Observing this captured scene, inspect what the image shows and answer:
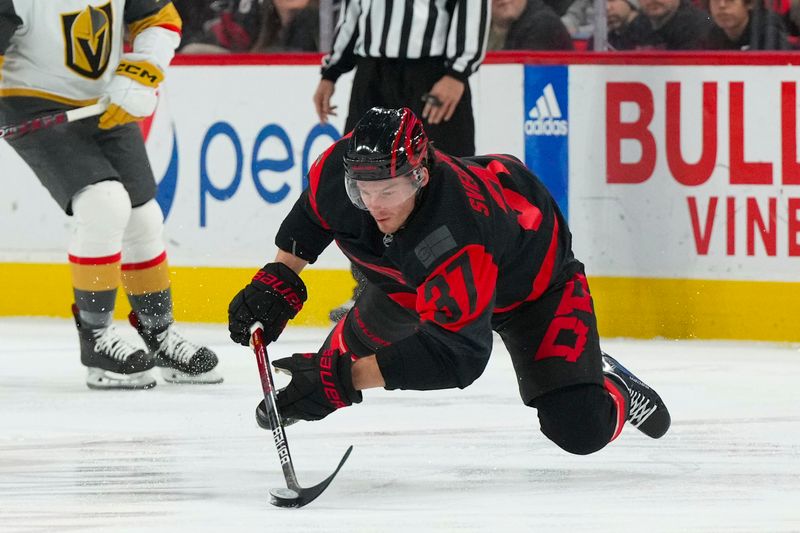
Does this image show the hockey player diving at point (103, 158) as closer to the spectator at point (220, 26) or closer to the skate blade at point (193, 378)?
the skate blade at point (193, 378)

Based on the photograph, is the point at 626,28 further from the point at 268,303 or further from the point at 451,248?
the point at 451,248

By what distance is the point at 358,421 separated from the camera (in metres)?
3.81

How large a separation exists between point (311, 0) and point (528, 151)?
95cm

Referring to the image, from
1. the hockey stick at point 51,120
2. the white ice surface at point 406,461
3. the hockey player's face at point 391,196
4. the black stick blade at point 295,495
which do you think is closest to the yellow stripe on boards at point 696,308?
the white ice surface at point 406,461

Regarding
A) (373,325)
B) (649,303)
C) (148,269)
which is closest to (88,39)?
(148,269)

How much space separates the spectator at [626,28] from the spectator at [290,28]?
1015mm

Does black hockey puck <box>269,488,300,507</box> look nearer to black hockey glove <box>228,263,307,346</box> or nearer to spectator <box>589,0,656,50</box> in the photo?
black hockey glove <box>228,263,307,346</box>

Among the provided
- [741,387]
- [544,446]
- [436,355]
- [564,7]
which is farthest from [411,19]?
[436,355]

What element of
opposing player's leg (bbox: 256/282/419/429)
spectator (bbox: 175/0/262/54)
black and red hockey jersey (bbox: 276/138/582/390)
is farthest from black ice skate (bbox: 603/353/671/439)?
spectator (bbox: 175/0/262/54)

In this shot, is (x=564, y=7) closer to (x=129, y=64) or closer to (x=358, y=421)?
(x=129, y=64)

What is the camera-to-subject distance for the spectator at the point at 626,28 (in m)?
5.11

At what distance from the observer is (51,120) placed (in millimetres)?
4258

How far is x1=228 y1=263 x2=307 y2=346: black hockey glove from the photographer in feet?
10.0

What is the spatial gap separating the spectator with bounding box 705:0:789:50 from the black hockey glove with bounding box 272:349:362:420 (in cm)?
251
